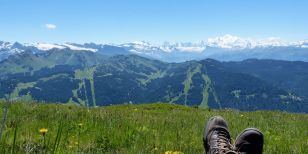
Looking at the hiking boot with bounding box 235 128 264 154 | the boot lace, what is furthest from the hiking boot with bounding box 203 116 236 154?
the hiking boot with bounding box 235 128 264 154

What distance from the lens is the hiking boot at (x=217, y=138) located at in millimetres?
5539

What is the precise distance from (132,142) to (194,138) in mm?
1779

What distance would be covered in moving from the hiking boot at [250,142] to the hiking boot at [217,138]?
146 mm

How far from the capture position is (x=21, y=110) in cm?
1312

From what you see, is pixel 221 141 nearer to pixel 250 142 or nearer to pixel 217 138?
pixel 217 138

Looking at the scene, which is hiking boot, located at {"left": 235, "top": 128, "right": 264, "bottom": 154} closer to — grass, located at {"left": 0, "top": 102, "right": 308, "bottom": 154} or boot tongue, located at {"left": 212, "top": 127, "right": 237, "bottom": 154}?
boot tongue, located at {"left": 212, "top": 127, "right": 237, "bottom": 154}

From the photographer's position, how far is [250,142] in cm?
568

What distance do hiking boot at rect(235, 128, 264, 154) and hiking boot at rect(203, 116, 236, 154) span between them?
0.15 m

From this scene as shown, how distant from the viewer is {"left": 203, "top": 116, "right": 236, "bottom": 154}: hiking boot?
18.2 ft

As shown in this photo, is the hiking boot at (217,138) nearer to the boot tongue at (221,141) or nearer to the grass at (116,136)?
the boot tongue at (221,141)

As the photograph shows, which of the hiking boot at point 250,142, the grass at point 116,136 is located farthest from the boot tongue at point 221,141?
the grass at point 116,136

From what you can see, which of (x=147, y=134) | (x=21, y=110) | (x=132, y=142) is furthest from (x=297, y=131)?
(x=21, y=110)

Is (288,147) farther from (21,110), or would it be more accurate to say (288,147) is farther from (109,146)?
(21,110)

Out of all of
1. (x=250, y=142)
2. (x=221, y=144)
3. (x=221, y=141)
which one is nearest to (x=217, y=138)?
(x=221, y=141)
